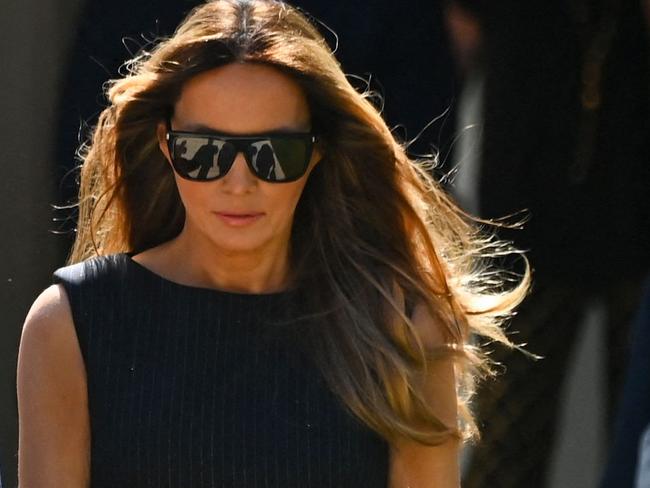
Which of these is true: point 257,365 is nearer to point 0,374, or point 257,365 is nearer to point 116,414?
point 116,414

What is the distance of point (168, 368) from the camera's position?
131 inches

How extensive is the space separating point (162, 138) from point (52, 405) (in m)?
0.53

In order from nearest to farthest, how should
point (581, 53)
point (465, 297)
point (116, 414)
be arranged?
point (116, 414) < point (465, 297) < point (581, 53)

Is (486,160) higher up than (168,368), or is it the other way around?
(486,160)

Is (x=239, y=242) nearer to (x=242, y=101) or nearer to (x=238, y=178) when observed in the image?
(x=238, y=178)

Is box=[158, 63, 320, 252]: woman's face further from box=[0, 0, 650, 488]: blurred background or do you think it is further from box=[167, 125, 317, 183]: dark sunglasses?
box=[0, 0, 650, 488]: blurred background

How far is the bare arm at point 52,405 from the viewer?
3.26 metres

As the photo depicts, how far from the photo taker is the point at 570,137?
430 centimetres

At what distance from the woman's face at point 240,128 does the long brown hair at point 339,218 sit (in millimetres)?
28

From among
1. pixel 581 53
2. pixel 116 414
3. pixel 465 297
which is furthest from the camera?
pixel 581 53

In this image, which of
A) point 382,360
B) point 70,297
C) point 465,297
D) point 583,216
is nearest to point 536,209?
point 583,216

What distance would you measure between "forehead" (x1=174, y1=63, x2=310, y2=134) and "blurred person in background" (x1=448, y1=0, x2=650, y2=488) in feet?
3.30

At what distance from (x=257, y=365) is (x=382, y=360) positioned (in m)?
0.22

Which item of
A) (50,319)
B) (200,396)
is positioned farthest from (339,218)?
(50,319)
